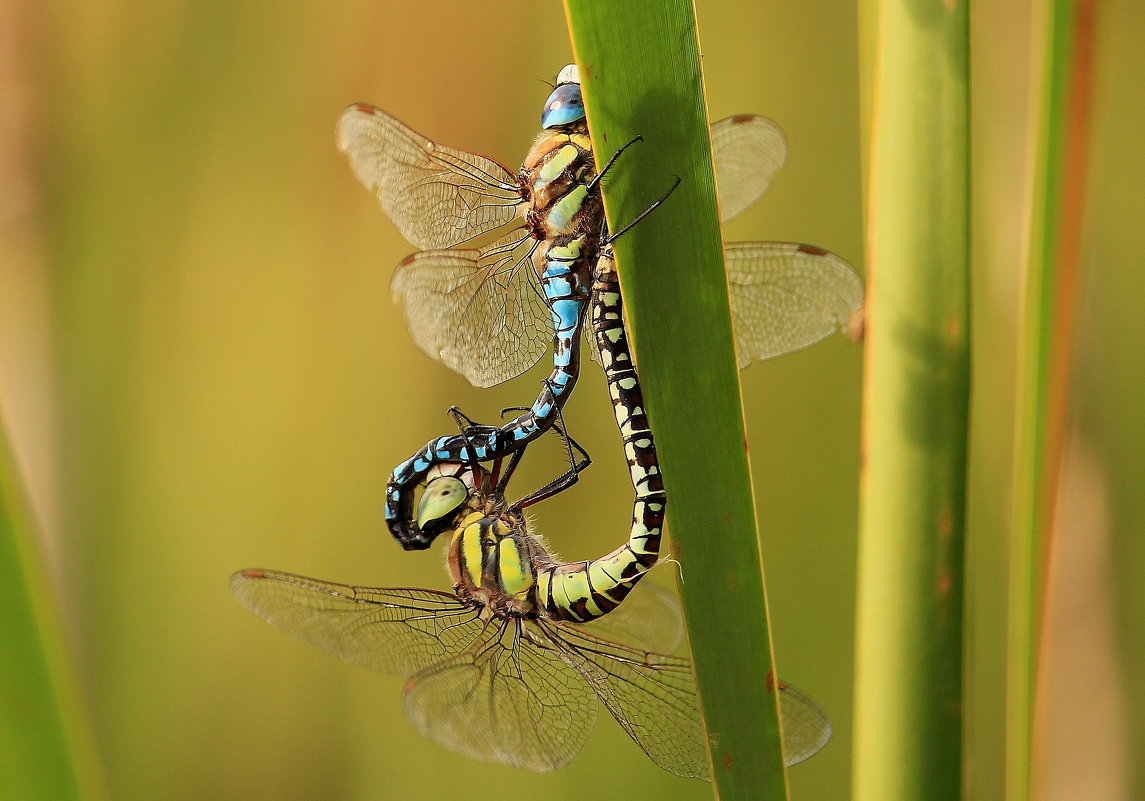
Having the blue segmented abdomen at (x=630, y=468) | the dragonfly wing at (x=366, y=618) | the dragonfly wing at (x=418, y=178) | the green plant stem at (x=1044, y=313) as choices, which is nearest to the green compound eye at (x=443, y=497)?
the dragonfly wing at (x=366, y=618)

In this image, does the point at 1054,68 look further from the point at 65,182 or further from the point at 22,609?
the point at 65,182

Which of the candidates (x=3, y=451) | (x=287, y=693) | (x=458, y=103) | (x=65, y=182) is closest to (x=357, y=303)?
(x=458, y=103)

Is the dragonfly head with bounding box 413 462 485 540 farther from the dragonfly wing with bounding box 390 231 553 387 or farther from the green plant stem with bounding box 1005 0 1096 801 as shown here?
the green plant stem with bounding box 1005 0 1096 801

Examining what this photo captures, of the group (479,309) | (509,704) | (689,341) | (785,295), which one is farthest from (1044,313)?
(509,704)

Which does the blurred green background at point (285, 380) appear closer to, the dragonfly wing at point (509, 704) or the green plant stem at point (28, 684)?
the dragonfly wing at point (509, 704)

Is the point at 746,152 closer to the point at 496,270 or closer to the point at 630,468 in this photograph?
the point at 496,270
